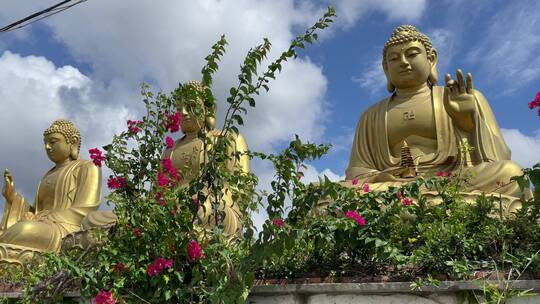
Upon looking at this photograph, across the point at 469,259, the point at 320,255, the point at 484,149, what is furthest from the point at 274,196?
the point at 484,149

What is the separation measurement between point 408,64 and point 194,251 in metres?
4.98

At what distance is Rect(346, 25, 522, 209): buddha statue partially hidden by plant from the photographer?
257 inches

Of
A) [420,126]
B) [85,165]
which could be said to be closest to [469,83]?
[420,126]

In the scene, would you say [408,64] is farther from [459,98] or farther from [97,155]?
[97,155]

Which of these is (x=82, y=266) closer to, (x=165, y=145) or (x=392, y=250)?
(x=165, y=145)

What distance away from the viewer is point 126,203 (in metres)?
3.38

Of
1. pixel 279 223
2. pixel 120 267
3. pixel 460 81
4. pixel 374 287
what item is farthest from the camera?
pixel 460 81

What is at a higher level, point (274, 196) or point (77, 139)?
point (77, 139)

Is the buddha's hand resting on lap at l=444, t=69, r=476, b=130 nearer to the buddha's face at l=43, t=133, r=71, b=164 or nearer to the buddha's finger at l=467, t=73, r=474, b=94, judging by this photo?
the buddha's finger at l=467, t=73, r=474, b=94

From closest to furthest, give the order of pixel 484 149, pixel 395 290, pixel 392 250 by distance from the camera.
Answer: pixel 395 290 < pixel 392 250 < pixel 484 149

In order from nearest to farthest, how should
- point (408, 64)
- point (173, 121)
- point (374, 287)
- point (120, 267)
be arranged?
point (374, 287) → point (120, 267) → point (173, 121) → point (408, 64)

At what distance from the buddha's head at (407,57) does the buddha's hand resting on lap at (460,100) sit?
90 centimetres

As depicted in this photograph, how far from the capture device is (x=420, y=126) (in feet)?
23.7

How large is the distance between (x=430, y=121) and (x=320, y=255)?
424 cm
